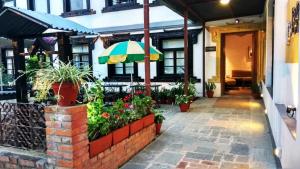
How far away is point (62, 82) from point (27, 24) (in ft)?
6.05

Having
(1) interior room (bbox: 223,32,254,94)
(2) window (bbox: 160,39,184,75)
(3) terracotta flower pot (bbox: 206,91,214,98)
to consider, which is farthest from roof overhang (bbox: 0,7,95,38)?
(1) interior room (bbox: 223,32,254,94)

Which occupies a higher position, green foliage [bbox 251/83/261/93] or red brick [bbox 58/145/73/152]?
green foliage [bbox 251/83/261/93]

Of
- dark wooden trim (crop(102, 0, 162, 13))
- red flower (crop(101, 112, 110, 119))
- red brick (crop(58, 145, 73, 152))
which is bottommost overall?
red brick (crop(58, 145, 73, 152))

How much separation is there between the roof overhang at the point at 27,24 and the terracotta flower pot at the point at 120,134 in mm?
1658

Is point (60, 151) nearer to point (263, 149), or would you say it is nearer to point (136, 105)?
point (136, 105)

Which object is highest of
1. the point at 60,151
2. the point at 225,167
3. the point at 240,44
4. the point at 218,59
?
the point at 240,44

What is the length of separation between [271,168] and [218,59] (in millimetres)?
6716

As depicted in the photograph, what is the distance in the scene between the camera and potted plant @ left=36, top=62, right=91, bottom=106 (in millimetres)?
2680

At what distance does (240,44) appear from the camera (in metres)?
14.1

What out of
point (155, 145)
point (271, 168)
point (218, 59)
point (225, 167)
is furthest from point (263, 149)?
point (218, 59)

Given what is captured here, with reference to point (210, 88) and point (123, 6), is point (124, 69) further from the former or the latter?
point (210, 88)

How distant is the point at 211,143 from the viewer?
4414 millimetres

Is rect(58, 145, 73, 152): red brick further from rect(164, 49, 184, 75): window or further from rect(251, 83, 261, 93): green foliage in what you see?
rect(251, 83, 261, 93): green foliage

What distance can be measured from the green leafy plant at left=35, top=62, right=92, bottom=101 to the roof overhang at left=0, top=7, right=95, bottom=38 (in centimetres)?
115
